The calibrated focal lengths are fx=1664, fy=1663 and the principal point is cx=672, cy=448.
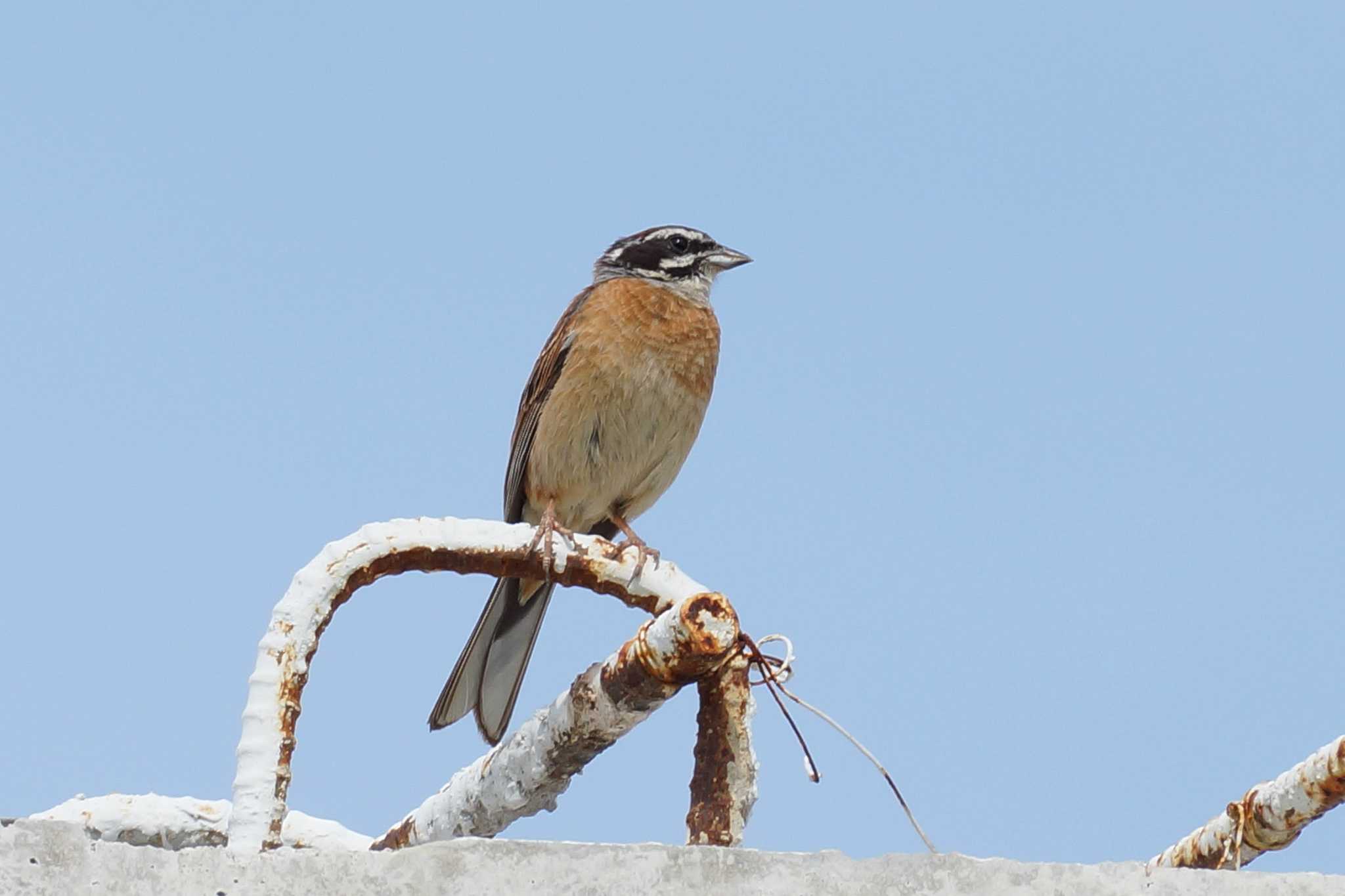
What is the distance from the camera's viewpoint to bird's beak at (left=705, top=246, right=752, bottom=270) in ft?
22.8

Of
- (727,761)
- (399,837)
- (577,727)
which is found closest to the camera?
(727,761)

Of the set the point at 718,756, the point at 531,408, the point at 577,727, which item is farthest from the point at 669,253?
the point at 718,756

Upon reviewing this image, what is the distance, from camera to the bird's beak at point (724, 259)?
6.95m

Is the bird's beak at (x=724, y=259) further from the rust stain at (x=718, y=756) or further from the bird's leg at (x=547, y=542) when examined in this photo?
the rust stain at (x=718, y=756)

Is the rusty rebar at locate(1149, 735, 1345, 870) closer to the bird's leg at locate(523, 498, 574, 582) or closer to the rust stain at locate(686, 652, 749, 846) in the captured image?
the rust stain at locate(686, 652, 749, 846)

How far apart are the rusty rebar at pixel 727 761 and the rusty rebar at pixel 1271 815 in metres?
0.76

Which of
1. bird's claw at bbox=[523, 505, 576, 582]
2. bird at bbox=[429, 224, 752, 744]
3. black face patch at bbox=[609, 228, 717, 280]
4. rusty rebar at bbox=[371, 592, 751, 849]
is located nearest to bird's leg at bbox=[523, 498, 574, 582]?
bird's claw at bbox=[523, 505, 576, 582]

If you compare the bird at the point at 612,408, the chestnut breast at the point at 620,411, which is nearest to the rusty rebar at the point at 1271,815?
the bird at the point at 612,408

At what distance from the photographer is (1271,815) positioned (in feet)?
9.61

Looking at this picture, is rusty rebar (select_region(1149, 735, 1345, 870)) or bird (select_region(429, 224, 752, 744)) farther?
bird (select_region(429, 224, 752, 744))

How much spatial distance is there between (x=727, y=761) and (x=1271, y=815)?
969 millimetres

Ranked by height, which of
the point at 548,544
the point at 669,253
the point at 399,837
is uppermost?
the point at 669,253

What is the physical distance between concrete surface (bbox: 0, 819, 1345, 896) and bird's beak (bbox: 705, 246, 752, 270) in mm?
4781

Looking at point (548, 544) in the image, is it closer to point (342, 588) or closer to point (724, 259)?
point (342, 588)
